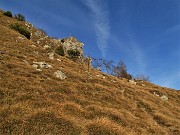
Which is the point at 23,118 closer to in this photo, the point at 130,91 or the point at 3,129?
the point at 3,129

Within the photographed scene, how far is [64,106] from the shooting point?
746 inches

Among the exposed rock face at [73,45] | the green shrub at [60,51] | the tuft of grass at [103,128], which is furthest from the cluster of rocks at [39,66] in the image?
the exposed rock face at [73,45]

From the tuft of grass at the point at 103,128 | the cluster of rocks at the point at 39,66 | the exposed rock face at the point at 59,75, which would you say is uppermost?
the cluster of rocks at the point at 39,66

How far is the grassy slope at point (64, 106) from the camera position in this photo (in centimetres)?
1522

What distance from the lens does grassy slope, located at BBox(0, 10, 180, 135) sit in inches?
599

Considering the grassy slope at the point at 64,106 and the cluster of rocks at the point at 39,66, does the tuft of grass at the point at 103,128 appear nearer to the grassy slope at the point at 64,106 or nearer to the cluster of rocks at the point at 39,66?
the grassy slope at the point at 64,106

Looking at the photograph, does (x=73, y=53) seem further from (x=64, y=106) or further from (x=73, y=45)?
(x=64, y=106)

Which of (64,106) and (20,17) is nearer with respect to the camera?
(64,106)

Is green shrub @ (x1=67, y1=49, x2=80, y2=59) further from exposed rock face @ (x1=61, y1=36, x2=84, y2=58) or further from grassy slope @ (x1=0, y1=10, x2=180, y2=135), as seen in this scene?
grassy slope @ (x1=0, y1=10, x2=180, y2=135)

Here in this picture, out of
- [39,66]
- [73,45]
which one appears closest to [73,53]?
[73,45]

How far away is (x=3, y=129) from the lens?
13.5 metres

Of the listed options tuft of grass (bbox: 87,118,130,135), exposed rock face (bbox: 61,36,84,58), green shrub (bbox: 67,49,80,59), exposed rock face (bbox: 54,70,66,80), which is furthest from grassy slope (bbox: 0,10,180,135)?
exposed rock face (bbox: 61,36,84,58)

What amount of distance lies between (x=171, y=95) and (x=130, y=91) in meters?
13.2

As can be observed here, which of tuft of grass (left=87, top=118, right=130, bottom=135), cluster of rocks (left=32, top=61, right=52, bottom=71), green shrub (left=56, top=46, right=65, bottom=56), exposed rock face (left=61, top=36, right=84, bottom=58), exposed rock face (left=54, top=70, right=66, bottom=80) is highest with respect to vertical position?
exposed rock face (left=61, top=36, right=84, bottom=58)
